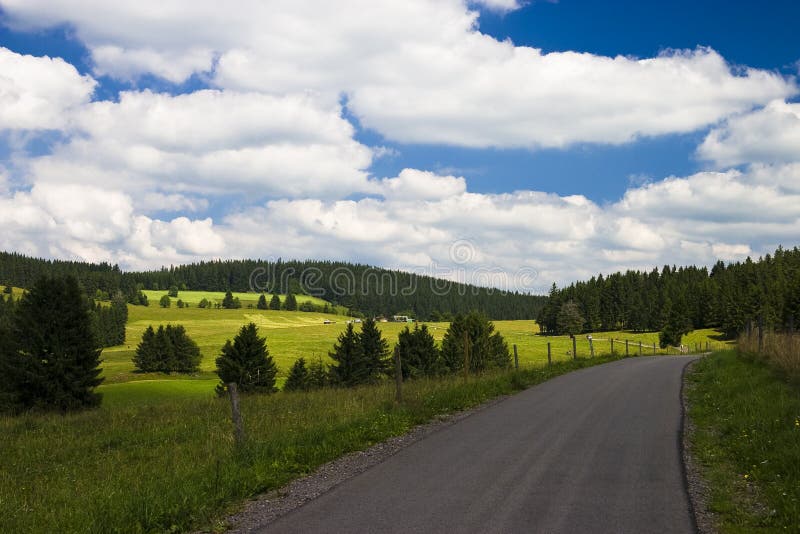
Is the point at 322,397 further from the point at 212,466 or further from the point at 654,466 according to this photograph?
the point at 654,466

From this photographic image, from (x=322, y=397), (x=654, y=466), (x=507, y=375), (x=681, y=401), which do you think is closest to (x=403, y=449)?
(x=654, y=466)

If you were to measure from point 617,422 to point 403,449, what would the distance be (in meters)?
→ 5.52

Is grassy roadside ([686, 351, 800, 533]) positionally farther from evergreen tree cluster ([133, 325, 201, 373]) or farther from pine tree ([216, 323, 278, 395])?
evergreen tree cluster ([133, 325, 201, 373])

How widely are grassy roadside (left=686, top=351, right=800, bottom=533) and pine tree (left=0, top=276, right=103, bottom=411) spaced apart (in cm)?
4460

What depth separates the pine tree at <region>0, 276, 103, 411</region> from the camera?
43.5m

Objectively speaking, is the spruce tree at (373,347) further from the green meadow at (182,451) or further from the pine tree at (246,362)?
the green meadow at (182,451)

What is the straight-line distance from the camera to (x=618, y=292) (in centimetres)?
16275

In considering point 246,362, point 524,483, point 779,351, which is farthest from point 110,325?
point 524,483

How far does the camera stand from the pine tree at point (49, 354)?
143ft

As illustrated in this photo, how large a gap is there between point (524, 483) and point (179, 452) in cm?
743

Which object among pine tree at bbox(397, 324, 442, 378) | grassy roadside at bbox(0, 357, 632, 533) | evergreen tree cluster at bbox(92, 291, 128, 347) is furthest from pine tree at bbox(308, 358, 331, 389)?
evergreen tree cluster at bbox(92, 291, 128, 347)

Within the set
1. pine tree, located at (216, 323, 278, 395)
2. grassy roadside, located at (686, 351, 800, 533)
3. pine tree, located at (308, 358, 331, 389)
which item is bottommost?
pine tree, located at (308, 358, 331, 389)

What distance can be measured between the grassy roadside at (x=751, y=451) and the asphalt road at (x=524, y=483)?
533 mm

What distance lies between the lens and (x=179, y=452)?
11758 millimetres
